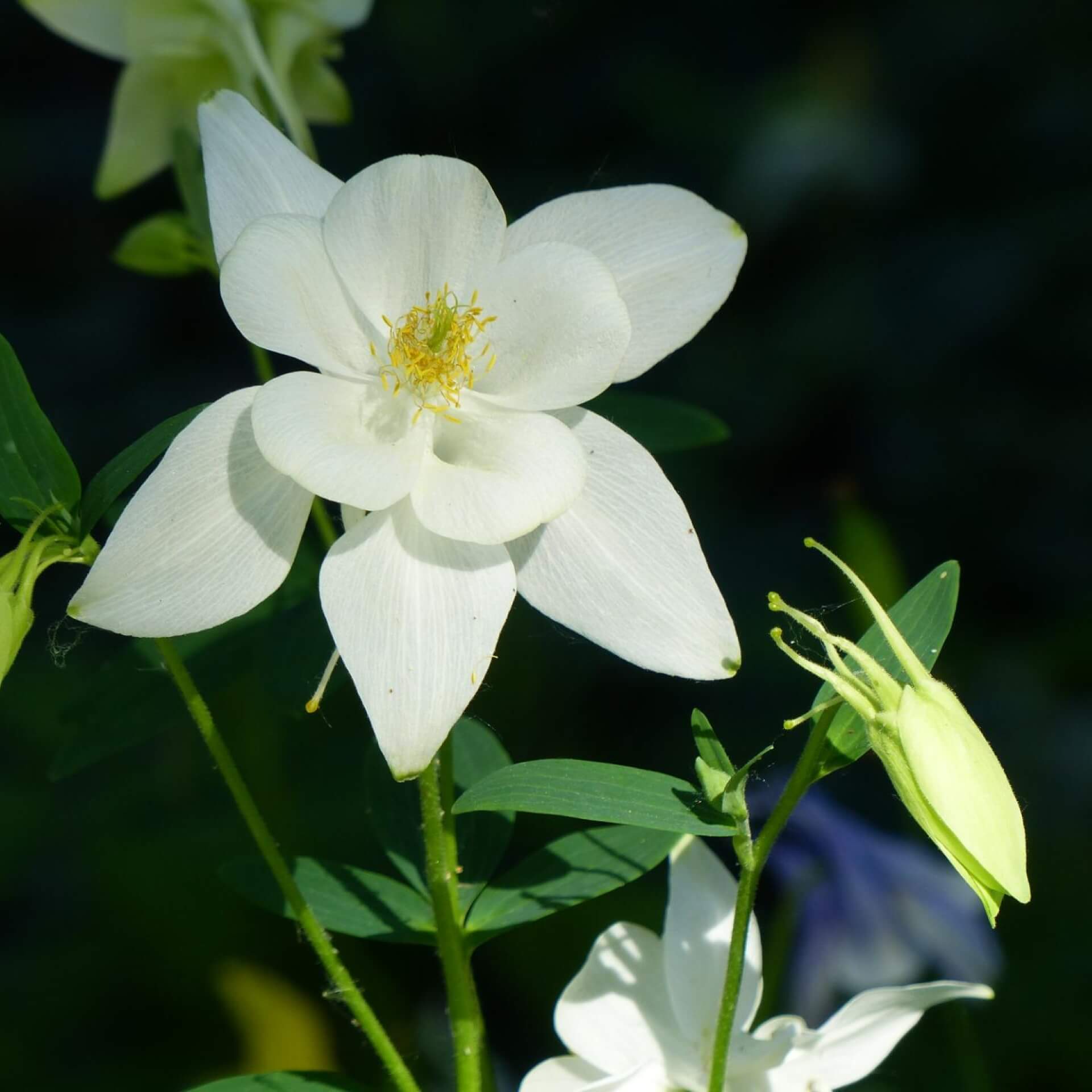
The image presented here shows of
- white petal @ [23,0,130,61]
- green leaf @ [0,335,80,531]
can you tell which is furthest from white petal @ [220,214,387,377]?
white petal @ [23,0,130,61]

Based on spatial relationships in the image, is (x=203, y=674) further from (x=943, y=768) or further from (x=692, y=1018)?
(x=943, y=768)

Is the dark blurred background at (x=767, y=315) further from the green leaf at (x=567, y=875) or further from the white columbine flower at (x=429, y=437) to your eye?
the white columbine flower at (x=429, y=437)

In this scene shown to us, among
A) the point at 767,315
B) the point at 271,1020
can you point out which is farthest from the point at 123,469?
the point at 767,315

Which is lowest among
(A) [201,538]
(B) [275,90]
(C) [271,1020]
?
(C) [271,1020]

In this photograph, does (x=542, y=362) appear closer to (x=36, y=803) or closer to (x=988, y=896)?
(x=988, y=896)

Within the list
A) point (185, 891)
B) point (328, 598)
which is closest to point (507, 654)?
point (185, 891)

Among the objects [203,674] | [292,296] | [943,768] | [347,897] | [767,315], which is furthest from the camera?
[767,315]
